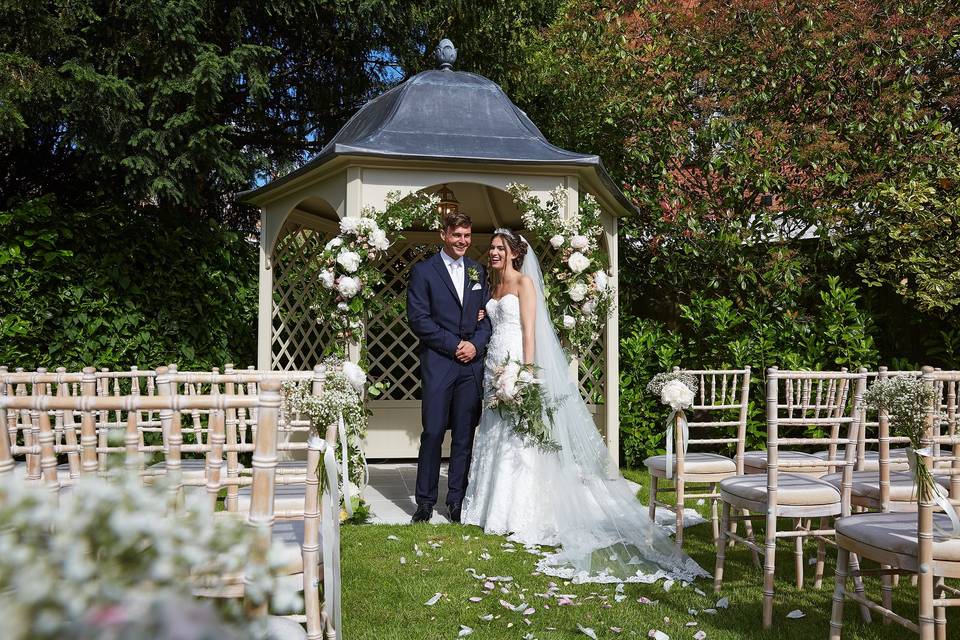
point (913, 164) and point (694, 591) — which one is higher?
point (913, 164)

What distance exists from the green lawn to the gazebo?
143 cm

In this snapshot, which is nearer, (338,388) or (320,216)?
(338,388)

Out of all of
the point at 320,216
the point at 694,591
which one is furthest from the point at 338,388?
the point at 320,216

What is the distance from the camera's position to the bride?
3.50 metres

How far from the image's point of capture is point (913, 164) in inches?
231

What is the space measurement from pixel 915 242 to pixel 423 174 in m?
3.66

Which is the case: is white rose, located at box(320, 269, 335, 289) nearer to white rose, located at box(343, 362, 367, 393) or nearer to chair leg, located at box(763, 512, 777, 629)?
white rose, located at box(343, 362, 367, 393)

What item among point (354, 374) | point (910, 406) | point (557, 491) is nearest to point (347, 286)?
point (354, 374)

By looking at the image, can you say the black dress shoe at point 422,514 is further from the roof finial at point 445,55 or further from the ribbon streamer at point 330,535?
Result: the roof finial at point 445,55

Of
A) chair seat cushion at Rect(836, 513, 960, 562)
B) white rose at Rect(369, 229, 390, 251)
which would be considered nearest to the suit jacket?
white rose at Rect(369, 229, 390, 251)

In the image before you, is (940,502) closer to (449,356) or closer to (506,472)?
(506,472)

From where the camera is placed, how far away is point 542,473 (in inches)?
154

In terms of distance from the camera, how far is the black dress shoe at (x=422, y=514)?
4.20 metres

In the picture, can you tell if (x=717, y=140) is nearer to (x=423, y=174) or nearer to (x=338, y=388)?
(x=423, y=174)
